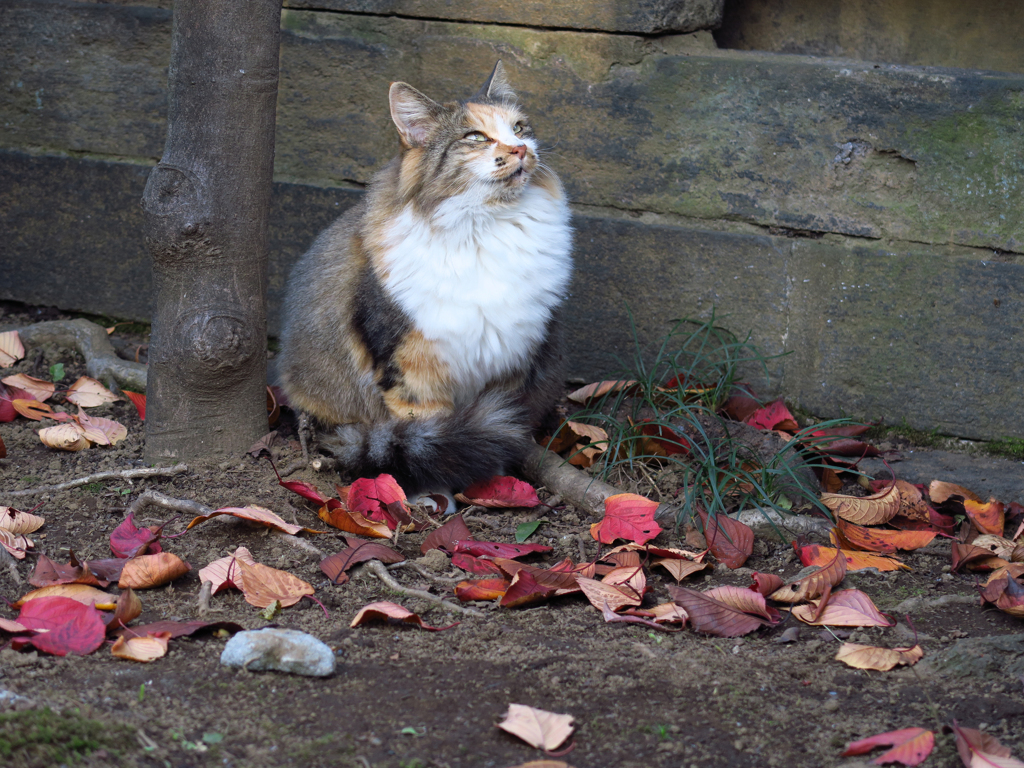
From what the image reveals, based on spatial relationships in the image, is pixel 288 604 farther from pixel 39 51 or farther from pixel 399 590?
pixel 39 51

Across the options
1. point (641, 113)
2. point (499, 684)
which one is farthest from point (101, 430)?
point (641, 113)

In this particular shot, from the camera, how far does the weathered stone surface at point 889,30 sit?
3.26 meters

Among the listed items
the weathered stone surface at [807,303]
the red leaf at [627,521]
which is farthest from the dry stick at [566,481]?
the weathered stone surface at [807,303]

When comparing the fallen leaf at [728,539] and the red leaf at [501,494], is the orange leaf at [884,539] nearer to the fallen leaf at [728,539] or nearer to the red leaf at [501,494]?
the fallen leaf at [728,539]

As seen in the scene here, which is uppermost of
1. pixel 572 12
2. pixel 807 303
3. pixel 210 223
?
pixel 572 12

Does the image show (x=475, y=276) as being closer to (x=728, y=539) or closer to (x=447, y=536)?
(x=447, y=536)

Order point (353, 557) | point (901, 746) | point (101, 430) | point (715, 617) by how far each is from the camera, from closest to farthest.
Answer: point (901, 746) → point (715, 617) → point (353, 557) → point (101, 430)

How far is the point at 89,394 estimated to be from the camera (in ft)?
11.4

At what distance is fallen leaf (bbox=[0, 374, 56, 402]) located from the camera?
3486 mm

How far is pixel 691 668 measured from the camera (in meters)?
1.94

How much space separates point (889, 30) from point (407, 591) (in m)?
2.76

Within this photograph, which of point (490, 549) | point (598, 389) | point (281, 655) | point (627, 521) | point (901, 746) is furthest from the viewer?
point (598, 389)

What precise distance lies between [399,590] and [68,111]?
2.90m

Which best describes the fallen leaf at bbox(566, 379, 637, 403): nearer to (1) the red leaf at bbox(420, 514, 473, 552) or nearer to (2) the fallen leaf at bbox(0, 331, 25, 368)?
(1) the red leaf at bbox(420, 514, 473, 552)
